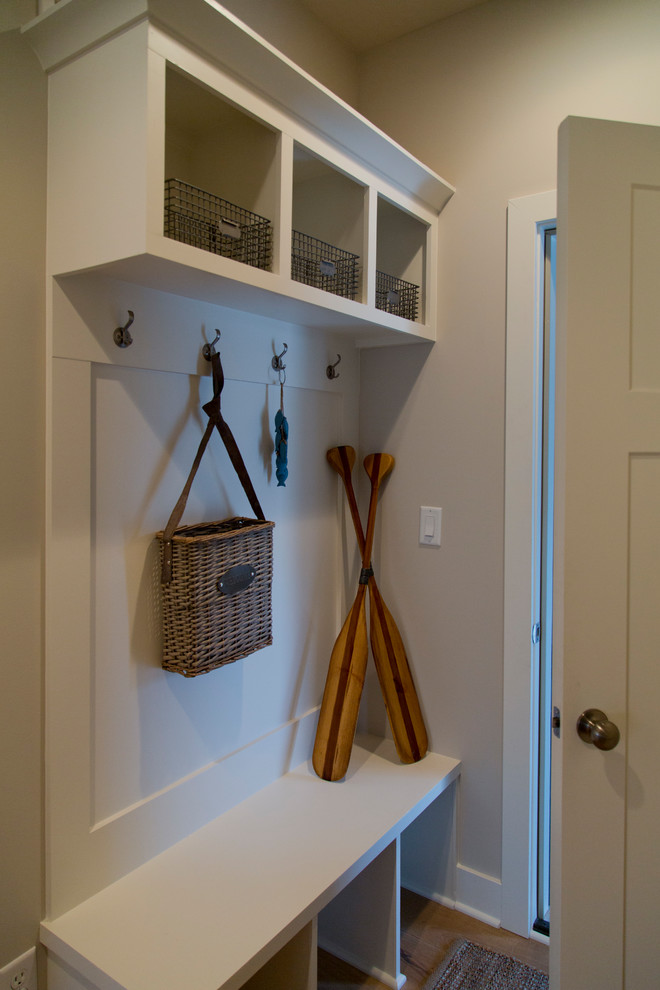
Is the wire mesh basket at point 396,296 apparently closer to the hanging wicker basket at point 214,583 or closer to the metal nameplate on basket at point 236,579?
the hanging wicker basket at point 214,583

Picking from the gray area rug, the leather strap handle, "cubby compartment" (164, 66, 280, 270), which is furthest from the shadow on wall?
the gray area rug

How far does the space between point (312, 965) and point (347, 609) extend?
2.99 ft

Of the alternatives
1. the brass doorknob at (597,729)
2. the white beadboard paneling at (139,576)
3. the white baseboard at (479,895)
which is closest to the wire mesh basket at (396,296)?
the white beadboard paneling at (139,576)

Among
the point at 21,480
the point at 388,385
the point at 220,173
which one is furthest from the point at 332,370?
the point at 21,480

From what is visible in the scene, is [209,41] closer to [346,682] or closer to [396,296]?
[396,296]

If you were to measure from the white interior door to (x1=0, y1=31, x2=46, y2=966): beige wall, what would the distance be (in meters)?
0.94

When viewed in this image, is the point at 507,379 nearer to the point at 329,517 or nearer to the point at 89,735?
the point at 329,517

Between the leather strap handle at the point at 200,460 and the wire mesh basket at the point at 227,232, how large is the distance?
24 cm

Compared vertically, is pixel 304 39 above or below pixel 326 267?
above

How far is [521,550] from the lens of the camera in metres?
1.71

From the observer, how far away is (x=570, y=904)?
1.17 metres

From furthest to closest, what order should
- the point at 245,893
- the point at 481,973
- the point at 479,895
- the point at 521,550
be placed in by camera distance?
the point at 479,895 → the point at 521,550 → the point at 481,973 → the point at 245,893

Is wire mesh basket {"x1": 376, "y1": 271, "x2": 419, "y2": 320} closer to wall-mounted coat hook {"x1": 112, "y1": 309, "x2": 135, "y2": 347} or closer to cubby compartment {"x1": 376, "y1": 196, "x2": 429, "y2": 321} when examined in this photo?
cubby compartment {"x1": 376, "y1": 196, "x2": 429, "y2": 321}

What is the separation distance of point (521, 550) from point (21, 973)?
4.61ft
